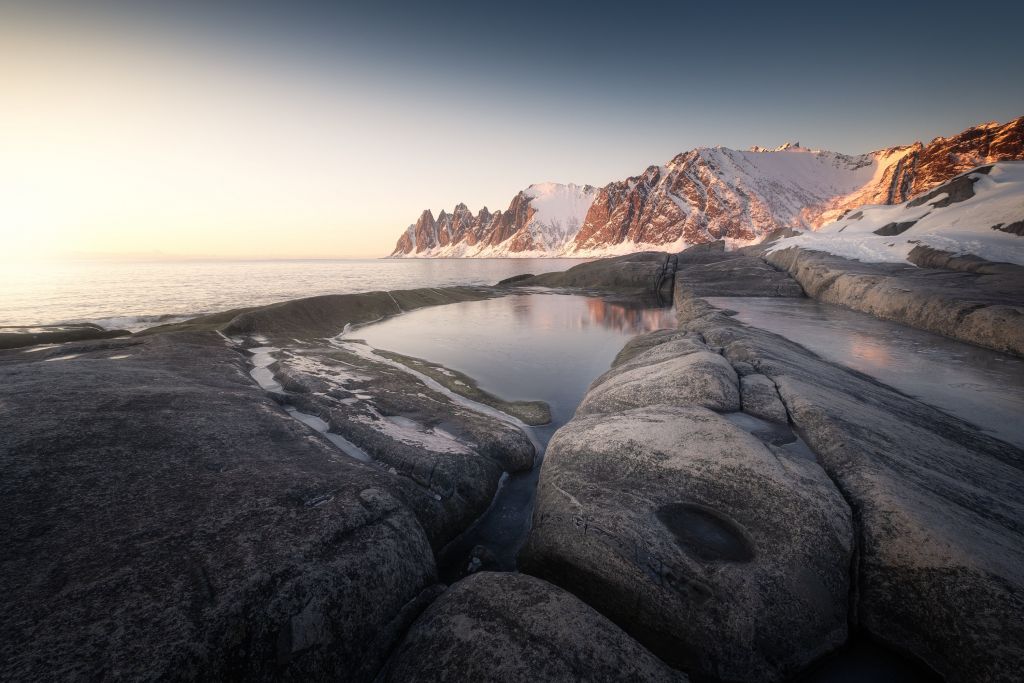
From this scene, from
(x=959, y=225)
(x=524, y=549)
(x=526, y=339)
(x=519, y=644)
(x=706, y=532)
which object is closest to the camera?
(x=519, y=644)

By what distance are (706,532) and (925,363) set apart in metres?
9.45

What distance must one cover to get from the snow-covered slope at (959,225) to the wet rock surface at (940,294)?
1322 mm

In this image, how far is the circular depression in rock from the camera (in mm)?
3195

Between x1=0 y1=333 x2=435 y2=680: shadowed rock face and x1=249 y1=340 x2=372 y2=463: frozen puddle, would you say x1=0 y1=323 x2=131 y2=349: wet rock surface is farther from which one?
x1=0 y1=333 x2=435 y2=680: shadowed rock face

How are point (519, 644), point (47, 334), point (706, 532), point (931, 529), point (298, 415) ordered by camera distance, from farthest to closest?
point (47, 334)
point (298, 415)
point (706, 532)
point (931, 529)
point (519, 644)

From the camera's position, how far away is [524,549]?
13.1ft

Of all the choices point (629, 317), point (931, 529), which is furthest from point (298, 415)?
point (629, 317)

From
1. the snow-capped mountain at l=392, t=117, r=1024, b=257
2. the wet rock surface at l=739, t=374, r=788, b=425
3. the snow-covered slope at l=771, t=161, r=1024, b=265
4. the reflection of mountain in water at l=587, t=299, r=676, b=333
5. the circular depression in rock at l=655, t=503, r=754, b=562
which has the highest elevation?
the snow-capped mountain at l=392, t=117, r=1024, b=257

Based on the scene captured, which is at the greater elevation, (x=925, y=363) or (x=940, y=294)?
(x=940, y=294)

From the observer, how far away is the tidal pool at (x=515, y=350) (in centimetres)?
485

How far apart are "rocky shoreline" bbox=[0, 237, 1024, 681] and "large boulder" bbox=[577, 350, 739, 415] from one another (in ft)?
0.20

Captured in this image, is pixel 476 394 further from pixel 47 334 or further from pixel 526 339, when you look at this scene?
pixel 47 334

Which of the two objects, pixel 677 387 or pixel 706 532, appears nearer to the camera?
pixel 706 532

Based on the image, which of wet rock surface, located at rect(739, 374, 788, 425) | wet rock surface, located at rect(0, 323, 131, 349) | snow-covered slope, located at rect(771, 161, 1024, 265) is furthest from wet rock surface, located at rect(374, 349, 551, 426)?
snow-covered slope, located at rect(771, 161, 1024, 265)
